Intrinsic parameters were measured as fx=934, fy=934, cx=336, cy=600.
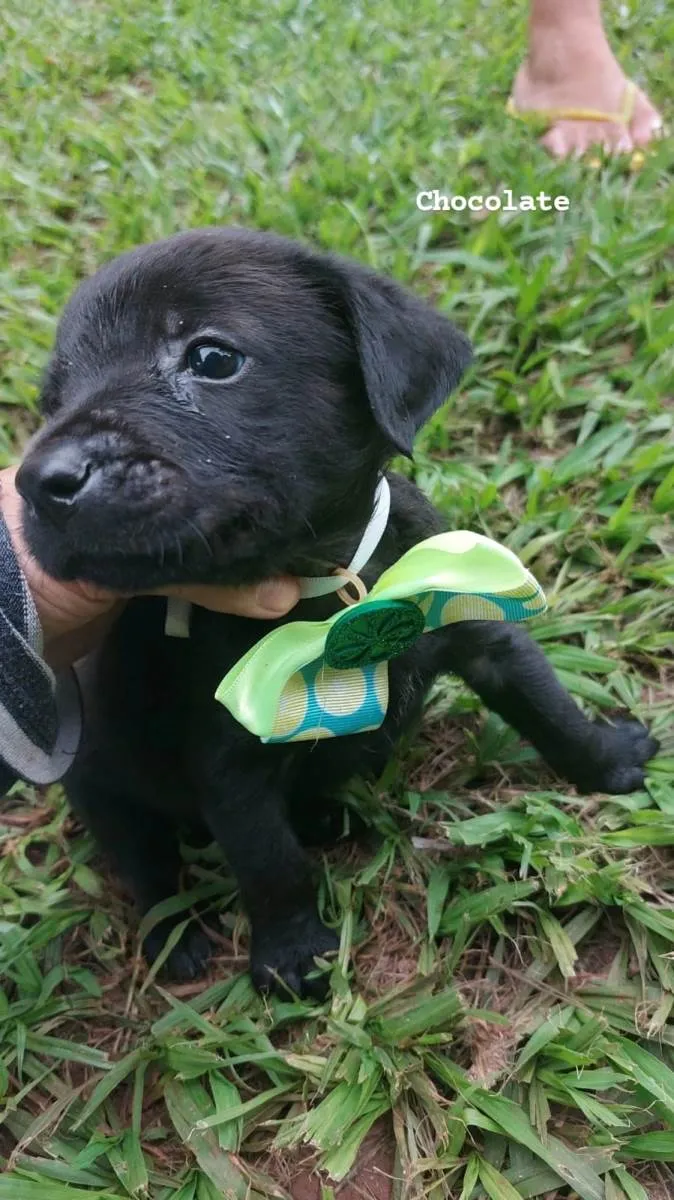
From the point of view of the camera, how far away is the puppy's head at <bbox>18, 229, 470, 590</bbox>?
4.47ft

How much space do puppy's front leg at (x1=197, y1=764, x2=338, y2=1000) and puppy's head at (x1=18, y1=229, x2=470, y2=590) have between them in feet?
1.68

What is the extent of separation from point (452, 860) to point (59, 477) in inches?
52.7

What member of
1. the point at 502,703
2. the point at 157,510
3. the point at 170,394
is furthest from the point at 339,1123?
the point at 170,394

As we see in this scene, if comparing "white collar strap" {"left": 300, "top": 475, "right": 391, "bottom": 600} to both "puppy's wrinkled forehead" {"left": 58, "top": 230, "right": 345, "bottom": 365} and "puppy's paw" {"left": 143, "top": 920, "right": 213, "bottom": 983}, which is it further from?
"puppy's paw" {"left": 143, "top": 920, "right": 213, "bottom": 983}

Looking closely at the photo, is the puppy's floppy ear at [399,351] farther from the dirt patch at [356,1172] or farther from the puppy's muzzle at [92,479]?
the dirt patch at [356,1172]

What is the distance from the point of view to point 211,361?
1.48 meters

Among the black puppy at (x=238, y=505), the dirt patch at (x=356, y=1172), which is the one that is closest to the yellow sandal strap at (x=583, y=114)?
the black puppy at (x=238, y=505)

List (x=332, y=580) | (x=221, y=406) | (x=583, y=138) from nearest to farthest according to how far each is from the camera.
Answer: (x=221, y=406) < (x=332, y=580) < (x=583, y=138)

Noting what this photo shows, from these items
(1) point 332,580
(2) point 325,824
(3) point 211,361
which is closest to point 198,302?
(3) point 211,361

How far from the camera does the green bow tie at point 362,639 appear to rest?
4.92 ft

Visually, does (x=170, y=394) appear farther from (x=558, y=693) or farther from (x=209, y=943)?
(x=209, y=943)

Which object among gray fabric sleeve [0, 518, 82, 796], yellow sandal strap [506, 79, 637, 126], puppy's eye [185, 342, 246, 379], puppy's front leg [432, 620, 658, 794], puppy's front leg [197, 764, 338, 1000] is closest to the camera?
puppy's eye [185, 342, 246, 379]

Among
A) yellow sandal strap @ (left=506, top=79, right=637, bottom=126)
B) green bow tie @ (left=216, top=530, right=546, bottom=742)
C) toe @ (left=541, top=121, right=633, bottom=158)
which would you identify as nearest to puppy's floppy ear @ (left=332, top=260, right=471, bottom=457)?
green bow tie @ (left=216, top=530, right=546, bottom=742)

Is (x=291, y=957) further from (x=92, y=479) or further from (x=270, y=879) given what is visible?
(x=92, y=479)
